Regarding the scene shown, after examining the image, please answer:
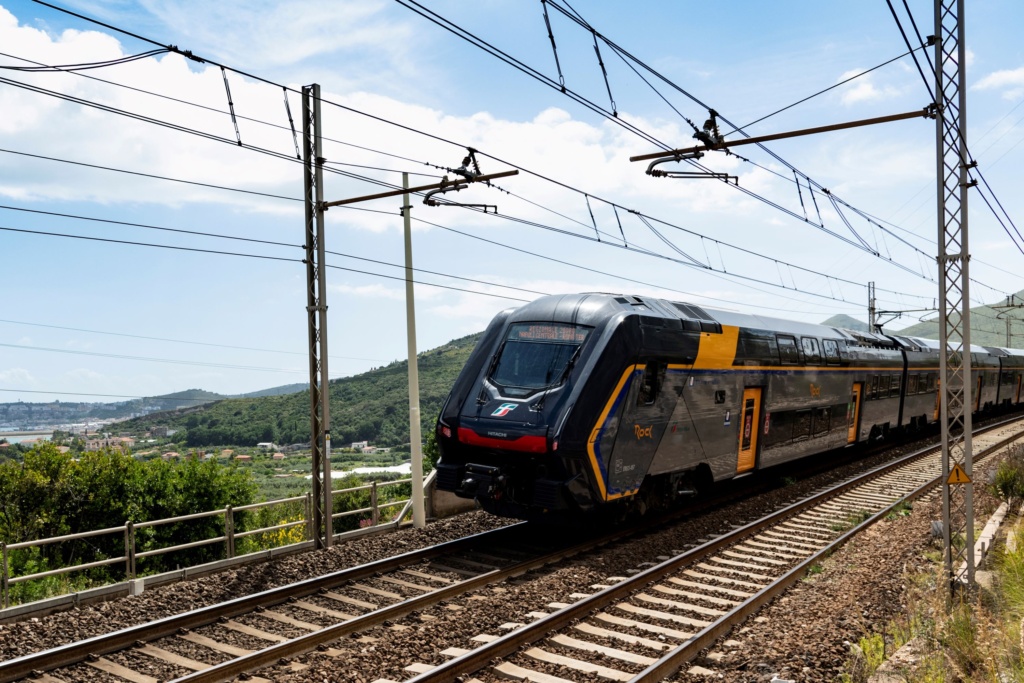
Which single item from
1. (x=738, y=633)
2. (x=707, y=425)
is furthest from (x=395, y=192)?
(x=738, y=633)

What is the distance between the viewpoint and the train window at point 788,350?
58.2ft

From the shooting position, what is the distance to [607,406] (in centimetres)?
1213

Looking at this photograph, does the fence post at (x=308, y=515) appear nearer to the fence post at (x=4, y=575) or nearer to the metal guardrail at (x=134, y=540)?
the metal guardrail at (x=134, y=540)

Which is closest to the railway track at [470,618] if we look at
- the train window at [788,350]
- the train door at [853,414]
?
the train window at [788,350]

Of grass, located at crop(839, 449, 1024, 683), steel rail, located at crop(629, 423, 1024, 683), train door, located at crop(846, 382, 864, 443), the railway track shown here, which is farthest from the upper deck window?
grass, located at crop(839, 449, 1024, 683)

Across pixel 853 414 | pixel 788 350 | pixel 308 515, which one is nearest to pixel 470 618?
pixel 308 515

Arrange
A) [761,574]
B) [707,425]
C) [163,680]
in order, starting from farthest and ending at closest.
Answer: [707,425]
[761,574]
[163,680]

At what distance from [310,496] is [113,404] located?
337 feet

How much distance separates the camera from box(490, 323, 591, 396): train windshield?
41.2 feet

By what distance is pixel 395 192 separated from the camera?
1440 cm

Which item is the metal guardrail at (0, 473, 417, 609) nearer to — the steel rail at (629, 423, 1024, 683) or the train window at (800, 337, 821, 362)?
the steel rail at (629, 423, 1024, 683)

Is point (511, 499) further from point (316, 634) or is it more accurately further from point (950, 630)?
point (950, 630)

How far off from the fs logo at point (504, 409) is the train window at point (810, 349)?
9415 millimetres

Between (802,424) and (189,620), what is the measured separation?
1478 cm
